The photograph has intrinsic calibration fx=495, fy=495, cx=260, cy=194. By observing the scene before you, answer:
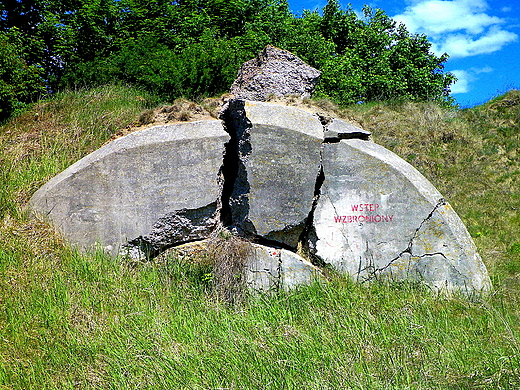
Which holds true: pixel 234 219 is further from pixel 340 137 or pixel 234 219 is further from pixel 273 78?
pixel 273 78

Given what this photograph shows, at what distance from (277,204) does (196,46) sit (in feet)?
25.4

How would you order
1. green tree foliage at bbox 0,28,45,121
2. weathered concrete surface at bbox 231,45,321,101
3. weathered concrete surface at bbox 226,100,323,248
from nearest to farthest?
weathered concrete surface at bbox 226,100,323,248, weathered concrete surface at bbox 231,45,321,101, green tree foliage at bbox 0,28,45,121

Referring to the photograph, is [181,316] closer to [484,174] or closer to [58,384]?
[58,384]

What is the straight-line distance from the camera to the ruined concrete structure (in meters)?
6.03

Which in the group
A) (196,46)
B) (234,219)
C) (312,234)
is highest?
(196,46)

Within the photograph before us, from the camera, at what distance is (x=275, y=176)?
602 cm

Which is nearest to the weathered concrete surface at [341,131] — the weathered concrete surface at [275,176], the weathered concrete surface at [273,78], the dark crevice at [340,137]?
the dark crevice at [340,137]

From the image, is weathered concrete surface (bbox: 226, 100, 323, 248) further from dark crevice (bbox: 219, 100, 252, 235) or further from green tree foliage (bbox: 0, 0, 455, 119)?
green tree foliage (bbox: 0, 0, 455, 119)

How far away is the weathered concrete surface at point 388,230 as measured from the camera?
19.8 feet

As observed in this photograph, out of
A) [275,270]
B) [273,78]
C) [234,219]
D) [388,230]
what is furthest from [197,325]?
[273,78]

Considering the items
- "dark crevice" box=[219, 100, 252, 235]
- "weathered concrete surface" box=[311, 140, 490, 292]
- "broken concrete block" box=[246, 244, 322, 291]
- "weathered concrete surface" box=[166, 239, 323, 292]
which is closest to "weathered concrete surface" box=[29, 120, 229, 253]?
"dark crevice" box=[219, 100, 252, 235]

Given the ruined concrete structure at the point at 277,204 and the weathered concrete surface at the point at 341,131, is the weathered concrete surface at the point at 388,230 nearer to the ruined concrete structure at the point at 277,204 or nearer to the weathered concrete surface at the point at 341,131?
the ruined concrete structure at the point at 277,204

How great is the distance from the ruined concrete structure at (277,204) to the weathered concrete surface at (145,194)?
0.01 metres

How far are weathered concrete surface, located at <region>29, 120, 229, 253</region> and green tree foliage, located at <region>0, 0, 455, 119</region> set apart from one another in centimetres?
348
